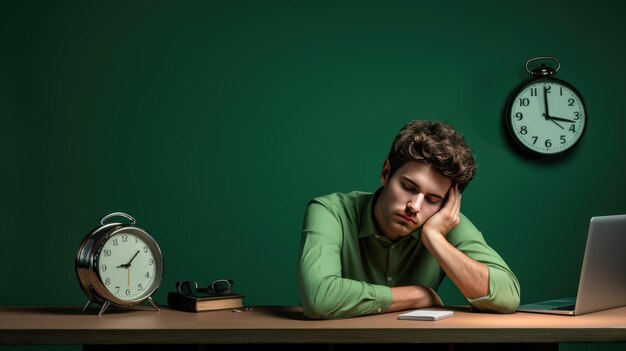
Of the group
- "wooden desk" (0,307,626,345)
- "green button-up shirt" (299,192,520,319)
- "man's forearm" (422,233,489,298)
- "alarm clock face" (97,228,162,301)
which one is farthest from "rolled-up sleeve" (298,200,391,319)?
"alarm clock face" (97,228,162,301)

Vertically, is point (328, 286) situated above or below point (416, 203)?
below

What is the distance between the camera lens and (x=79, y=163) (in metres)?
3.27

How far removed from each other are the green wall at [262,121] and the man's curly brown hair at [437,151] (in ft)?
3.69

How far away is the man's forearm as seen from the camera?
2.06 meters

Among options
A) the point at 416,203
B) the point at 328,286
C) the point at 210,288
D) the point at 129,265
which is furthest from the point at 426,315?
the point at 129,265

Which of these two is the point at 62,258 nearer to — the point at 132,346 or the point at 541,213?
the point at 132,346

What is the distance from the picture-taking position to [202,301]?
205cm

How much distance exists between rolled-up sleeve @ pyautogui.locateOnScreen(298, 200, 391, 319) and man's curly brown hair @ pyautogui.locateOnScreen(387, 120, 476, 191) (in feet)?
1.15

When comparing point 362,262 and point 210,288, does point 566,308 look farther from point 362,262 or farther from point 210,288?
point 210,288

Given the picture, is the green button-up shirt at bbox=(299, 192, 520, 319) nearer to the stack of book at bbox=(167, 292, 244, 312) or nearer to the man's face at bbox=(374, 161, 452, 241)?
the man's face at bbox=(374, 161, 452, 241)

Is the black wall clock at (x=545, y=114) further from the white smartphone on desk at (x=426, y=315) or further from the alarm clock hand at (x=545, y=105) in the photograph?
the white smartphone on desk at (x=426, y=315)

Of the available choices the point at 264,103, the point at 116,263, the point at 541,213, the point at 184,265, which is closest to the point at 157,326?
the point at 116,263

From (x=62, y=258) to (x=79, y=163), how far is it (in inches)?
17.8

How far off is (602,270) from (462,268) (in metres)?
0.39
